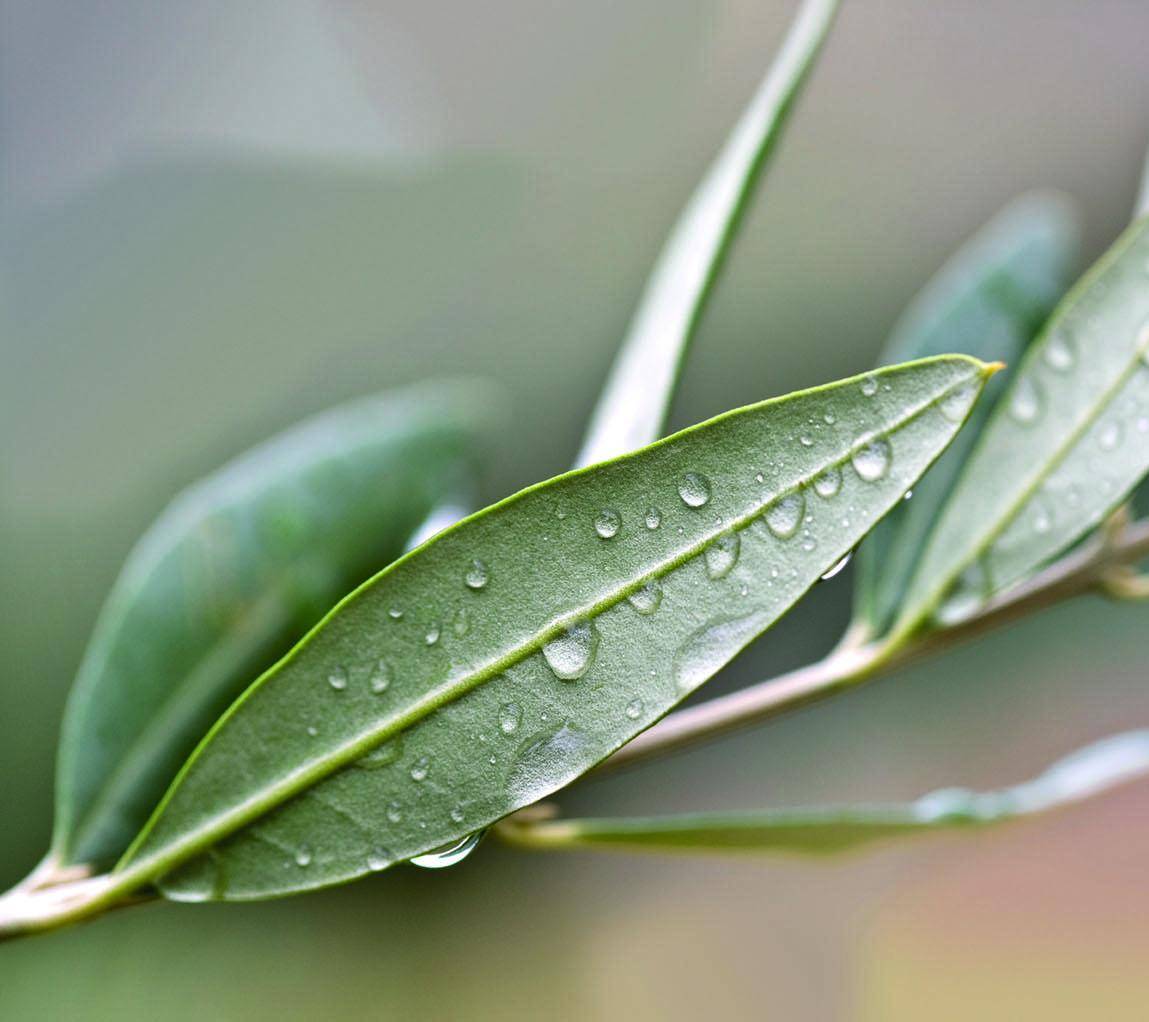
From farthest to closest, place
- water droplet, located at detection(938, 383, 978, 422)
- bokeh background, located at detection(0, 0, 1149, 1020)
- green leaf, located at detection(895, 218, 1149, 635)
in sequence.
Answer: bokeh background, located at detection(0, 0, 1149, 1020), green leaf, located at detection(895, 218, 1149, 635), water droplet, located at detection(938, 383, 978, 422)

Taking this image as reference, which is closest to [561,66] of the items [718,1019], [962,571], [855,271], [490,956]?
[855,271]

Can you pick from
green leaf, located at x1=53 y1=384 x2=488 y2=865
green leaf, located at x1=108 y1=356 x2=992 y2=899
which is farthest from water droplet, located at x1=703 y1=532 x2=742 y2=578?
green leaf, located at x1=53 y1=384 x2=488 y2=865

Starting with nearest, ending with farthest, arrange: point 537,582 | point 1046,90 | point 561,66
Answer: point 537,582, point 1046,90, point 561,66

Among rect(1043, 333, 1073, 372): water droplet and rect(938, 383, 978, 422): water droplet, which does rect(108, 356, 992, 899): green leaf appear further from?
rect(1043, 333, 1073, 372): water droplet

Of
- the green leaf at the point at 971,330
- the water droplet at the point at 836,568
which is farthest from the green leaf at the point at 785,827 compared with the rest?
the water droplet at the point at 836,568

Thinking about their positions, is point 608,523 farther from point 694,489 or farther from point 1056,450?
point 1056,450

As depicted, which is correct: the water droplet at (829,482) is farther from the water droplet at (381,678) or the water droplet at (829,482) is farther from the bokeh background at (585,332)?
the bokeh background at (585,332)

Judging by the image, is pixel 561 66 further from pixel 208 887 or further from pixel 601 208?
pixel 208 887

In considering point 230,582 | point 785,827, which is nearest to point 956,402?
point 785,827
